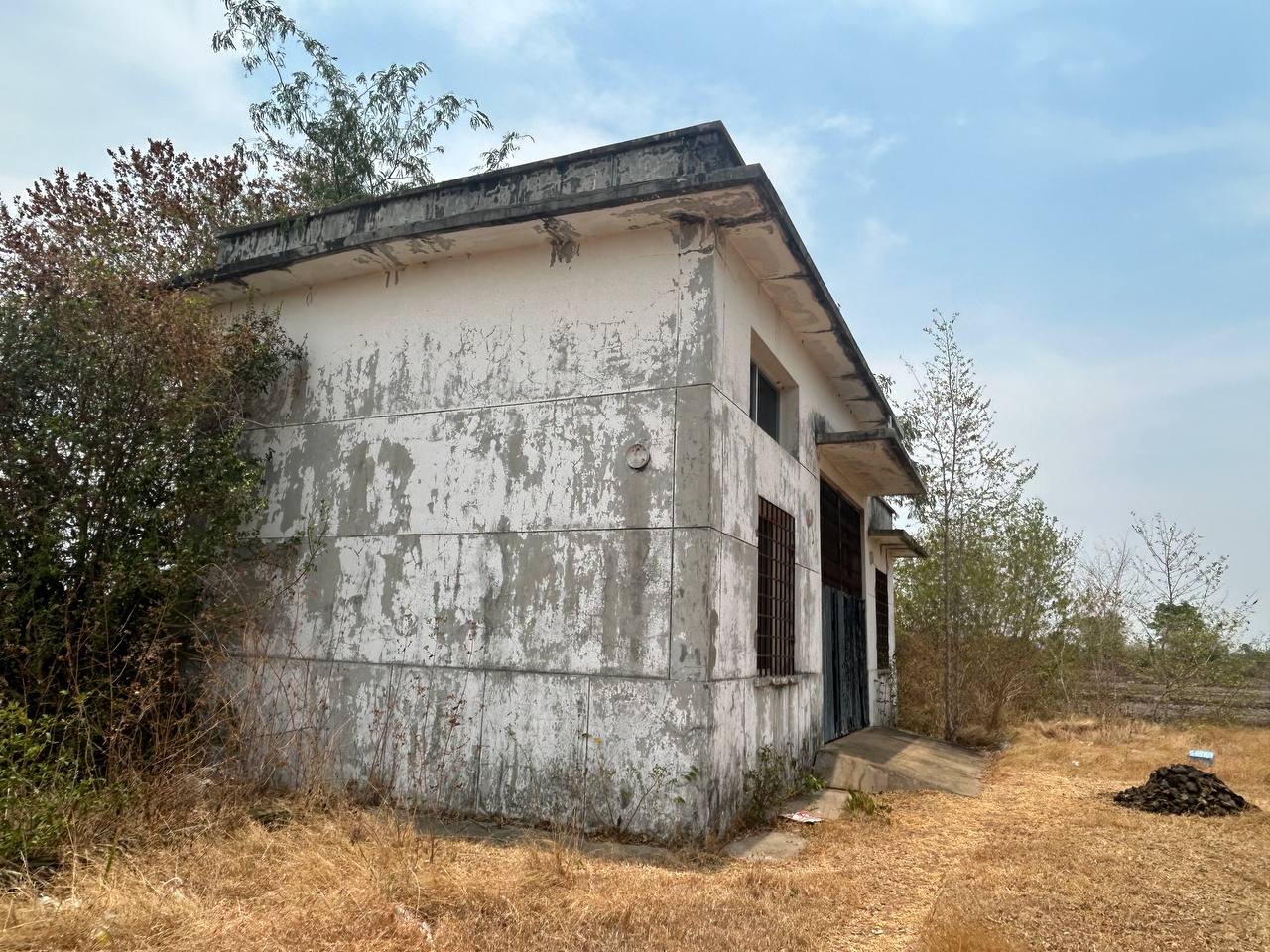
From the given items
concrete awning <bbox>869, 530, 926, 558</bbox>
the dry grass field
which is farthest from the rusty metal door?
the dry grass field

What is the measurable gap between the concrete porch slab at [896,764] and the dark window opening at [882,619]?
7.28 ft

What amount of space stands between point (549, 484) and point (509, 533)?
0.52m

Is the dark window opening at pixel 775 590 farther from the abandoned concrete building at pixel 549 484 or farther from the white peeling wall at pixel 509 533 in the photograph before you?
the white peeling wall at pixel 509 533

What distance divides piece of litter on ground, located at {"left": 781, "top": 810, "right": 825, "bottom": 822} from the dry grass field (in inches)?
5.0

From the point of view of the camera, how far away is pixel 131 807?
4961 millimetres

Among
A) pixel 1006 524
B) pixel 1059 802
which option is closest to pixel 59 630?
pixel 1059 802

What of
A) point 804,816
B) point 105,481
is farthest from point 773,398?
point 105,481

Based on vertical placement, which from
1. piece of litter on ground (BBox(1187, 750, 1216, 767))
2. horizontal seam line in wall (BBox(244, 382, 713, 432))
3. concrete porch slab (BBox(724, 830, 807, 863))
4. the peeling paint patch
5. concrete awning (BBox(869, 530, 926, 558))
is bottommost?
concrete porch slab (BBox(724, 830, 807, 863))

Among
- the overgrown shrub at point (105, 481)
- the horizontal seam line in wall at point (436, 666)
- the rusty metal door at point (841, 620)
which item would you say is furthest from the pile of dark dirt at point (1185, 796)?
the overgrown shrub at point (105, 481)

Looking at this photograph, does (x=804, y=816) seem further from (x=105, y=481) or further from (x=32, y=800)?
(x=105, y=481)

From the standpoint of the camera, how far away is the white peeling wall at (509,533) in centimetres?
602

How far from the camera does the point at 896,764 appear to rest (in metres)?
9.48

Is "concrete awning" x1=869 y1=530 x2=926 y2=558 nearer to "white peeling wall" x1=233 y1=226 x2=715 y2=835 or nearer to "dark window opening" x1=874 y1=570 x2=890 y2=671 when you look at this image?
"dark window opening" x1=874 y1=570 x2=890 y2=671

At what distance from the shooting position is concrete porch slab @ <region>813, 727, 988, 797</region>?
827cm
